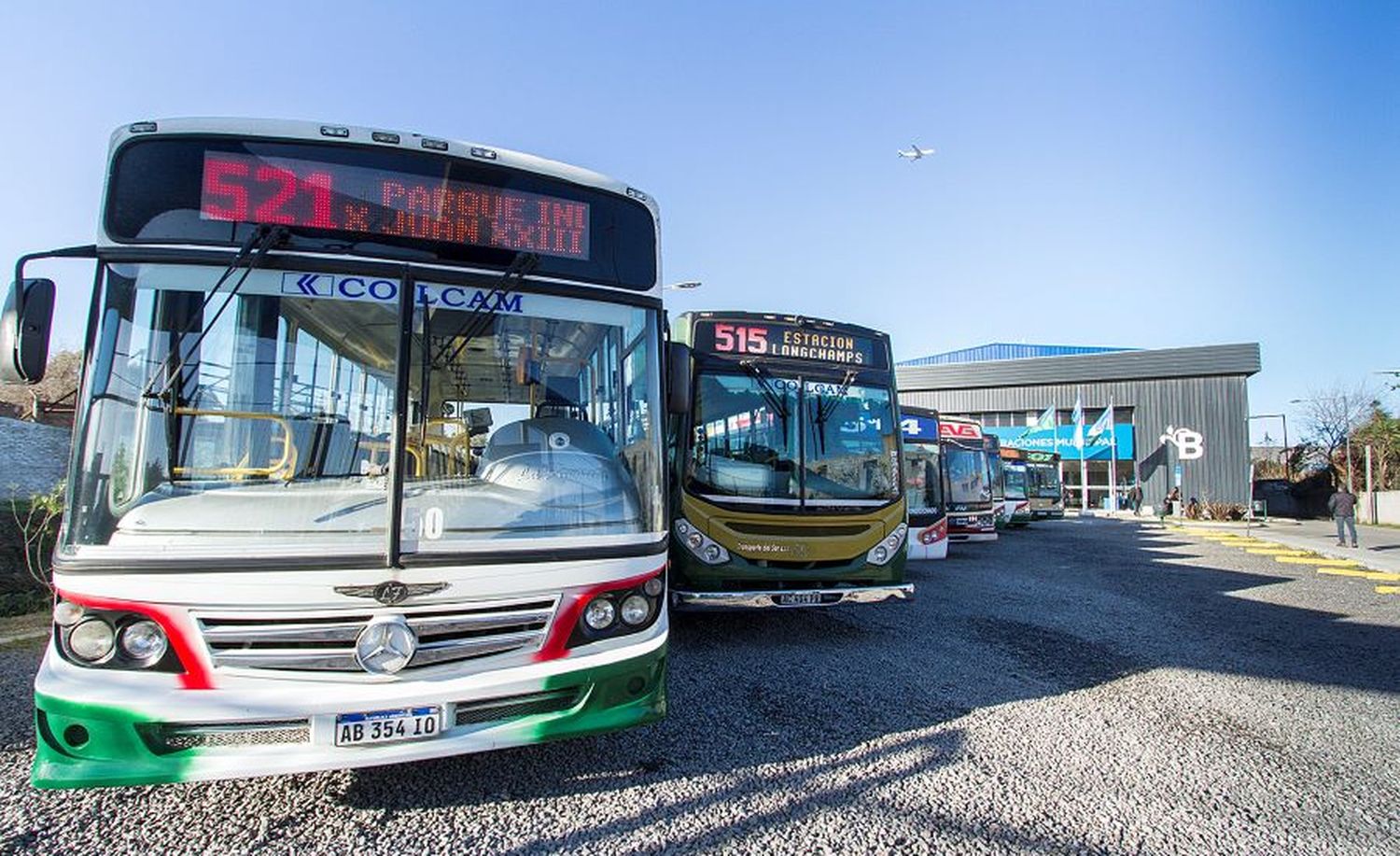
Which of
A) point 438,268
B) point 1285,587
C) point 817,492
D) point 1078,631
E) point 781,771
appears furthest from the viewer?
point 1285,587

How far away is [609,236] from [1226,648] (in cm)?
709

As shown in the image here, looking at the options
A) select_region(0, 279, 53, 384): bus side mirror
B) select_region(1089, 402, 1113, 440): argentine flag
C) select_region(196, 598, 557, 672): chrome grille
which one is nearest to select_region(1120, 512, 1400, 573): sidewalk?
select_region(1089, 402, 1113, 440): argentine flag

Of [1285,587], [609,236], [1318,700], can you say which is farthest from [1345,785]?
[1285,587]

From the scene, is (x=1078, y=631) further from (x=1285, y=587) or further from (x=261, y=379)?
(x=261, y=379)

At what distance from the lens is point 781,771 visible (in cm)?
375

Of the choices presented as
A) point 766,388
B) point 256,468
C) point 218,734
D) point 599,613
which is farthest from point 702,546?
point 218,734

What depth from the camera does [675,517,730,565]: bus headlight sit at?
640cm

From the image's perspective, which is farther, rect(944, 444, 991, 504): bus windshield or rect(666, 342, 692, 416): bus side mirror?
rect(944, 444, 991, 504): bus windshield

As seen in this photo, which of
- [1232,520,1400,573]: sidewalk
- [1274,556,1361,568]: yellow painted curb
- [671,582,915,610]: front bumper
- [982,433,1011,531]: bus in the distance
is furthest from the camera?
[982,433,1011,531]: bus in the distance

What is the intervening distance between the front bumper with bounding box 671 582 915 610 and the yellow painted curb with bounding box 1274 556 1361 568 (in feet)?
45.2

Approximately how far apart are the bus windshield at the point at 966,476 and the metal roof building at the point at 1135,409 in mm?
20388

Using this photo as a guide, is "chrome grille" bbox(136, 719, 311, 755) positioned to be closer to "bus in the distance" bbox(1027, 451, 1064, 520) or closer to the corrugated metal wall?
"bus in the distance" bbox(1027, 451, 1064, 520)

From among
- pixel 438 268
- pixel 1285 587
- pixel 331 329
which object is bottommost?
pixel 1285 587

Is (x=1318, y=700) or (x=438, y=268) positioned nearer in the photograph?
(x=438, y=268)
